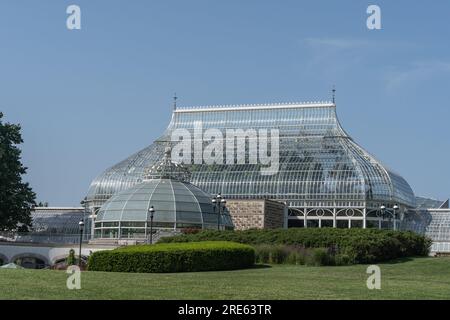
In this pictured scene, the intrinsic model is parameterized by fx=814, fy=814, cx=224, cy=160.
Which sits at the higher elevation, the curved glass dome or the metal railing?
the curved glass dome

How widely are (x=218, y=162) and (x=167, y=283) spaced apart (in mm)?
60414

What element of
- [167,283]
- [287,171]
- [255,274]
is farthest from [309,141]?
[167,283]

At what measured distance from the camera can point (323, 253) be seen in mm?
35469

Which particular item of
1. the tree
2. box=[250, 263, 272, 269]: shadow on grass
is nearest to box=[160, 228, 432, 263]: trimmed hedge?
box=[250, 263, 272, 269]: shadow on grass

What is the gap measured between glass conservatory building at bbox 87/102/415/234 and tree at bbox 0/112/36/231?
1198 centimetres

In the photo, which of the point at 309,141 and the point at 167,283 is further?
the point at 309,141

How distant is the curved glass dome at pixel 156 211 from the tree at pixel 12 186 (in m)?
8.88

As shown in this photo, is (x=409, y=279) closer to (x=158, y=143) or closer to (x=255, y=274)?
(x=255, y=274)

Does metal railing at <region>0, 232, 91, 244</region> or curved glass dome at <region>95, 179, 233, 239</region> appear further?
metal railing at <region>0, 232, 91, 244</region>

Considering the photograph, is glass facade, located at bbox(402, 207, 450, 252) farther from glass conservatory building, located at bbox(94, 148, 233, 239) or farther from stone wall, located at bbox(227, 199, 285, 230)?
glass conservatory building, located at bbox(94, 148, 233, 239)
